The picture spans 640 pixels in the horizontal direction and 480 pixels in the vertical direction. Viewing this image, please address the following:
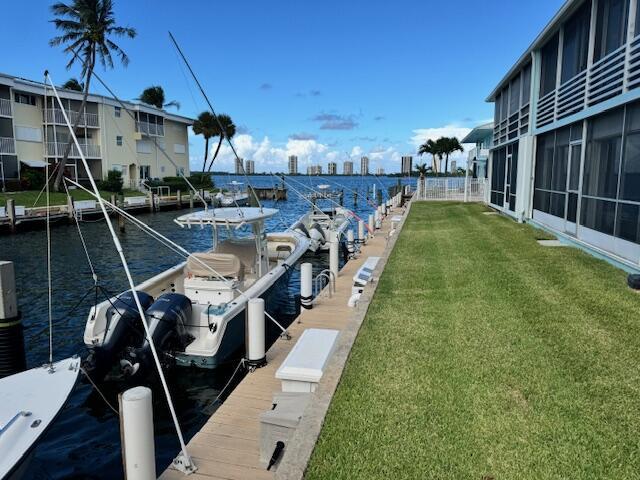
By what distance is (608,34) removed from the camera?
11.0m

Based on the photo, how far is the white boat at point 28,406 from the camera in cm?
438

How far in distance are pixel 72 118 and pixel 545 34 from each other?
4094 centimetres

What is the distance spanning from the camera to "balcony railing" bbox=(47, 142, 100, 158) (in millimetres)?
41938

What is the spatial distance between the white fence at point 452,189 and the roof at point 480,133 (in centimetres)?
342

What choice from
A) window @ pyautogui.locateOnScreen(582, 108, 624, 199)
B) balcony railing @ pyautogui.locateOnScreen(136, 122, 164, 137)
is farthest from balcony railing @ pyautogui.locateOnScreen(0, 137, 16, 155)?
window @ pyautogui.locateOnScreen(582, 108, 624, 199)

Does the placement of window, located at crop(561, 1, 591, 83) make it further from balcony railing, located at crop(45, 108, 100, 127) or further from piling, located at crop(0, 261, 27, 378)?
balcony railing, located at crop(45, 108, 100, 127)

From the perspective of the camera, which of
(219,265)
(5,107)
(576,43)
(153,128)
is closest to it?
(219,265)

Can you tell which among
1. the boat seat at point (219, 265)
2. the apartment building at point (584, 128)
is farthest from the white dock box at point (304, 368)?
the apartment building at point (584, 128)

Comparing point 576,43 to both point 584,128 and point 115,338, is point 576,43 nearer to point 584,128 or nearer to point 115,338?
point 584,128

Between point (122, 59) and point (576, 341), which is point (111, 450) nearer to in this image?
point (576, 341)

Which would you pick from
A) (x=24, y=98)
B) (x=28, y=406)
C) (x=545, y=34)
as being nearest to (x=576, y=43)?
(x=545, y=34)

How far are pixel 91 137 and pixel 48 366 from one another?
45.2 m

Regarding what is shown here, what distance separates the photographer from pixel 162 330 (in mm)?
7359

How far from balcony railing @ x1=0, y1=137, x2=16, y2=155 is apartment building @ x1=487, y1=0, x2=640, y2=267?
38204 millimetres
